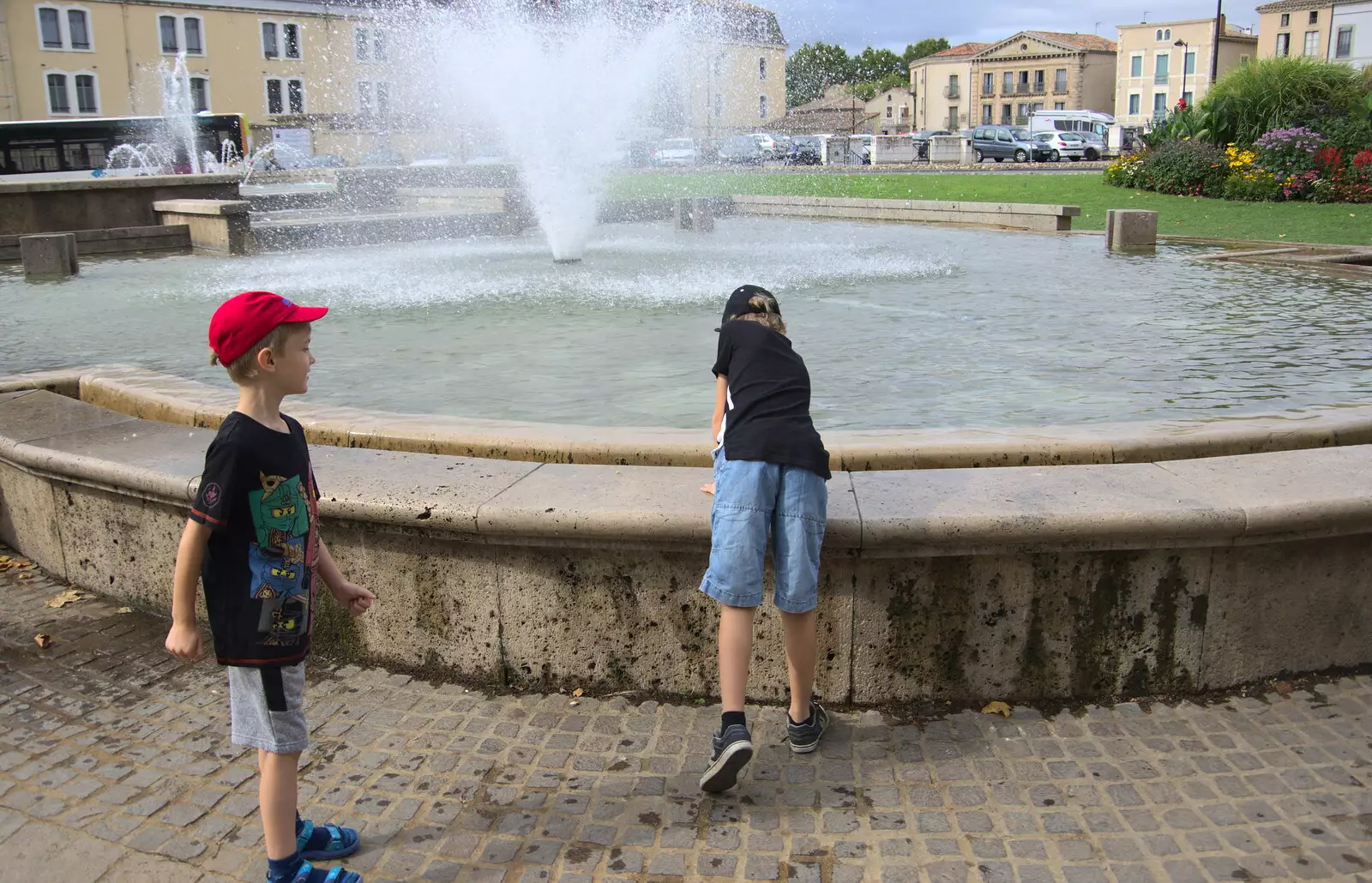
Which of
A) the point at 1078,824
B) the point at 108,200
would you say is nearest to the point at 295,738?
the point at 1078,824

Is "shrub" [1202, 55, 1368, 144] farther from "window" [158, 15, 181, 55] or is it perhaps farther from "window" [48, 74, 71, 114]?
"window" [158, 15, 181, 55]

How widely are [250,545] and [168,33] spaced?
60232 millimetres

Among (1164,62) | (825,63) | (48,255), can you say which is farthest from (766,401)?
(825,63)

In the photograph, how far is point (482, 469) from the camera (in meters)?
3.78

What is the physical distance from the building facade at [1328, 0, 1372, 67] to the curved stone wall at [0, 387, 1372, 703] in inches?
2948

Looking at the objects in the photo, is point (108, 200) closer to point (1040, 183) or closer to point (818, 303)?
point (818, 303)

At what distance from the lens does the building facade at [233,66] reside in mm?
49719

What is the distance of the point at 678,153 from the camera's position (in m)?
35.6

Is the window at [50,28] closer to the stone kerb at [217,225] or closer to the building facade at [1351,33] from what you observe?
the stone kerb at [217,225]

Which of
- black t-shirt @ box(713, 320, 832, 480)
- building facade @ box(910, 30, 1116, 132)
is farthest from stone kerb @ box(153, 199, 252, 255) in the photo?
building facade @ box(910, 30, 1116, 132)

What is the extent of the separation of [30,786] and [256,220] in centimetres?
1736

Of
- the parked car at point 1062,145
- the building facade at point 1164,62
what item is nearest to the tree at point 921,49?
the building facade at point 1164,62

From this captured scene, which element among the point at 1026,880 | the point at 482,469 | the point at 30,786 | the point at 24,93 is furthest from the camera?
the point at 24,93

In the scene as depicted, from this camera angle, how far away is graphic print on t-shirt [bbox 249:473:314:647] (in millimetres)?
2545
